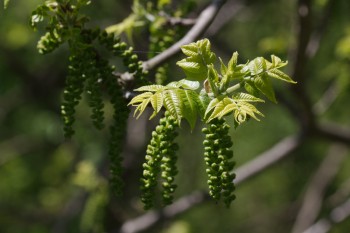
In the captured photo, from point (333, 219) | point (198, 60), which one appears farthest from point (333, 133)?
point (198, 60)

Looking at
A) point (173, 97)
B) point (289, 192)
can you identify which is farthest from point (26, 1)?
point (173, 97)

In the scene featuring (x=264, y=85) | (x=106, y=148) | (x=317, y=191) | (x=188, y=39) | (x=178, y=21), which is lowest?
(x=317, y=191)

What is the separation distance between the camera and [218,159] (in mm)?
1785

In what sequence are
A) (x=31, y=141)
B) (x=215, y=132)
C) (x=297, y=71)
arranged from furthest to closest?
1. (x=31, y=141)
2. (x=297, y=71)
3. (x=215, y=132)

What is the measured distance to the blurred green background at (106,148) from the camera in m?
5.96

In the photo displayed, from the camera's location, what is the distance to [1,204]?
605 cm

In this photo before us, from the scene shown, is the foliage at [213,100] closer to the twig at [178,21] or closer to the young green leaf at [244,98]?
the young green leaf at [244,98]

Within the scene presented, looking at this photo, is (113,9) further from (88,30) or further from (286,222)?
(88,30)

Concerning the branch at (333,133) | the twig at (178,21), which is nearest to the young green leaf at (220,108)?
the twig at (178,21)

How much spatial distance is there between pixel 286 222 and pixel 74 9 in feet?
17.5

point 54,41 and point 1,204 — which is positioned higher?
point 1,204

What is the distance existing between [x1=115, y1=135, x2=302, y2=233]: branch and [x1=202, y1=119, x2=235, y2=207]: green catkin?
2583 mm

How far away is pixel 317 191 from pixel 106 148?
1965 millimetres

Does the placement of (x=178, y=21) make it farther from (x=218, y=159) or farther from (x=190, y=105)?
(x=218, y=159)
